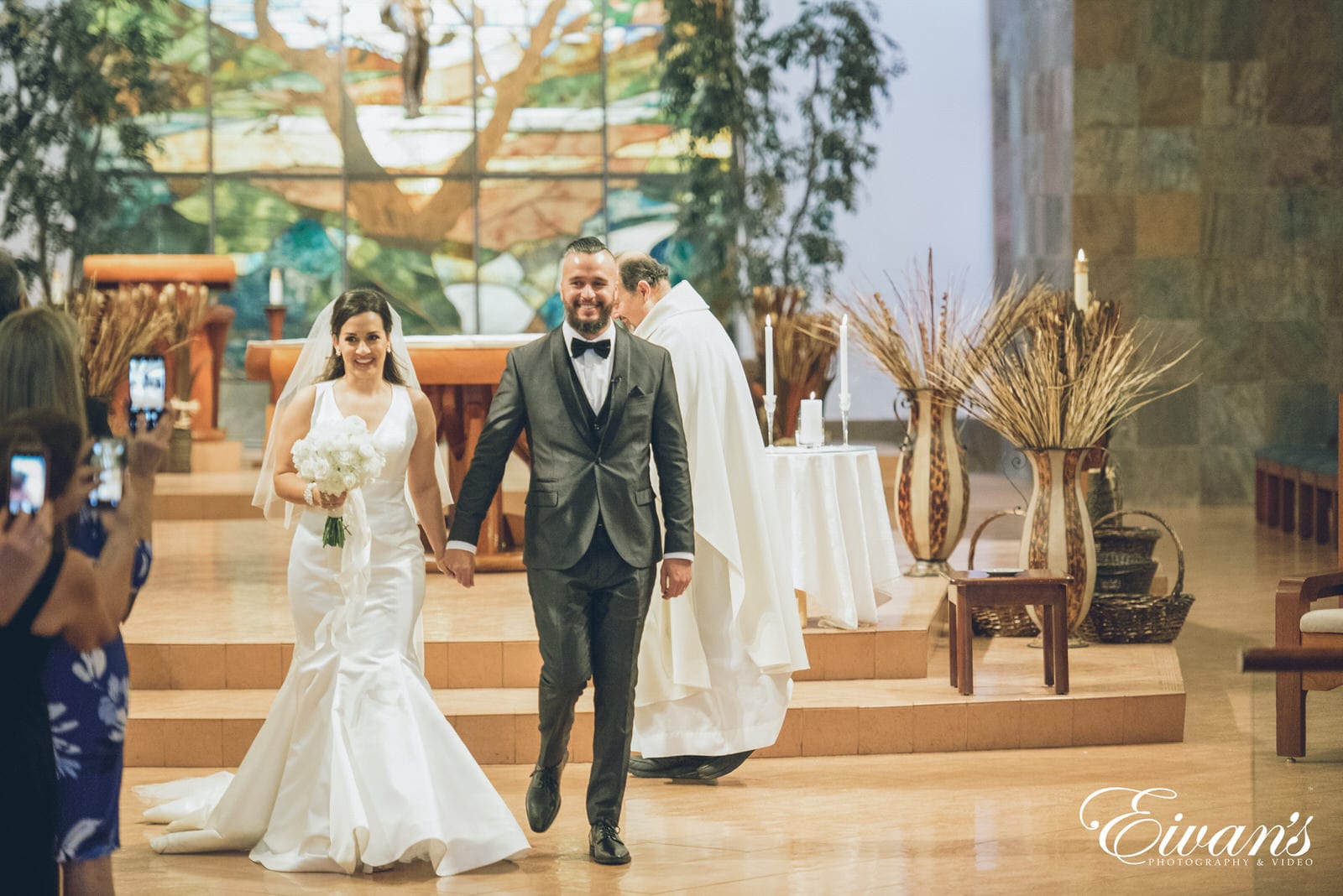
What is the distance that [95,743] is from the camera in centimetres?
Result: 305

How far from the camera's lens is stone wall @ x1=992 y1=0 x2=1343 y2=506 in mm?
12445

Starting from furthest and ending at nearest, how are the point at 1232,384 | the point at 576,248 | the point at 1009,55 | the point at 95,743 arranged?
the point at 1009,55, the point at 1232,384, the point at 576,248, the point at 95,743

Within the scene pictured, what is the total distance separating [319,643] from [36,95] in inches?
477

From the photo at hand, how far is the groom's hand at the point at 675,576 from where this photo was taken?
13.9ft

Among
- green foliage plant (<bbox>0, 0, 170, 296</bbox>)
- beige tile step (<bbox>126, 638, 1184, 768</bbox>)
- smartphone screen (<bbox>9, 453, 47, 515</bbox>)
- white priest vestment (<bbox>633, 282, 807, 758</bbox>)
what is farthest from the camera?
green foliage plant (<bbox>0, 0, 170, 296</bbox>)

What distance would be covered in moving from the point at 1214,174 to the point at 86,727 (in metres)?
11.1

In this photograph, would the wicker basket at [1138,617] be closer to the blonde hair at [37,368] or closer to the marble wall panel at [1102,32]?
the blonde hair at [37,368]

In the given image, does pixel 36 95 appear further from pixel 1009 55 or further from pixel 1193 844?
pixel 1193 844

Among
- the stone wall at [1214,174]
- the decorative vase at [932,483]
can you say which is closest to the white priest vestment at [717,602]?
the decorative vase at [932,483]

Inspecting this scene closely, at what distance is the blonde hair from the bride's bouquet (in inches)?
56.2

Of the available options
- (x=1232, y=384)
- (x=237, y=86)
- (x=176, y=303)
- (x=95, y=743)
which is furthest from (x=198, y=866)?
(x=237, y=86)

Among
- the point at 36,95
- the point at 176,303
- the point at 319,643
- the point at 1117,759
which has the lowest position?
the point at 1117,759

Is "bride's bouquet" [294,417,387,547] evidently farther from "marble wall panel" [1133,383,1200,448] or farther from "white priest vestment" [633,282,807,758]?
"marble wall panel" [1133,383,1200,448]

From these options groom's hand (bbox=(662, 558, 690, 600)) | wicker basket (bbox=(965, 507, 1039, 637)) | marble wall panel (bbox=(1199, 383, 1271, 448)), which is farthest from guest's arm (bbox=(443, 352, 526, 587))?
marble wall panel (bbox=(1199, 383, 1271, 448))
